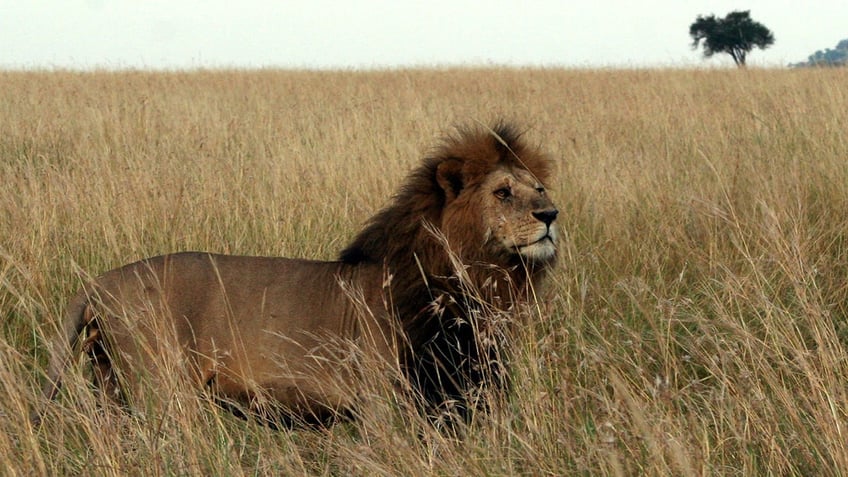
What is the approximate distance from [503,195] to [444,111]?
8091 mm

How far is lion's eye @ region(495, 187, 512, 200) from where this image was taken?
359 centimetres

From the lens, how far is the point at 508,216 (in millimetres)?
3531

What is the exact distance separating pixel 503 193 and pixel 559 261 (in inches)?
51.2

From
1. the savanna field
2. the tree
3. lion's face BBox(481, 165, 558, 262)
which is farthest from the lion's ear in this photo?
the tree

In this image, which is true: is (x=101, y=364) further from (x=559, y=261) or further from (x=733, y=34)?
(x=733, y=34)

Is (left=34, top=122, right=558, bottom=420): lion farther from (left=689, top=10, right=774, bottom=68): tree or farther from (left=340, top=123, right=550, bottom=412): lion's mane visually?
(left=689, top=10, right=774, bottom=68): tree

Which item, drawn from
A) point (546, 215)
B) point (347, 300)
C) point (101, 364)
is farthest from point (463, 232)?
point (101, 364)

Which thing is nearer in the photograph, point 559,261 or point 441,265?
point 441,265

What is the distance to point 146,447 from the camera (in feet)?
→ 8.96

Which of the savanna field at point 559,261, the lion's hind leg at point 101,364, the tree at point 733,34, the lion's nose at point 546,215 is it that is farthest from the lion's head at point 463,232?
the tree at point 733,34

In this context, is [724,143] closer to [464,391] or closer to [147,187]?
[147,187]

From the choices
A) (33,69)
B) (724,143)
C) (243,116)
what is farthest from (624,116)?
(33,69)

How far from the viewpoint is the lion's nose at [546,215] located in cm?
344

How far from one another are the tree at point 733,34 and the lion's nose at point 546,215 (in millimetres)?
35382
